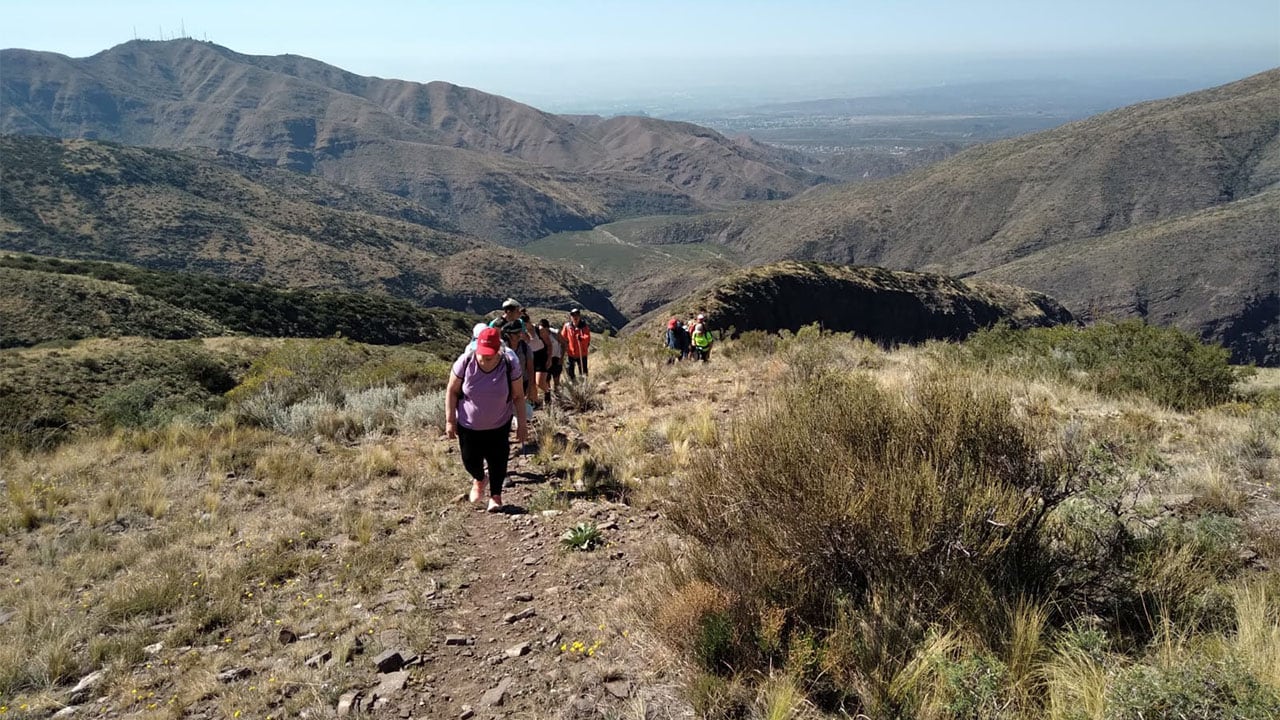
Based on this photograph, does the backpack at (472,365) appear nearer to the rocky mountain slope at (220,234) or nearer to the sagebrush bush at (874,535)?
the sagebrush bush at (874,535)

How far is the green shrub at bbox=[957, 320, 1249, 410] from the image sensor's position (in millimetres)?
7383

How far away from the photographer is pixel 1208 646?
2434 mm

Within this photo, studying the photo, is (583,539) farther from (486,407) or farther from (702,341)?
(702,341)

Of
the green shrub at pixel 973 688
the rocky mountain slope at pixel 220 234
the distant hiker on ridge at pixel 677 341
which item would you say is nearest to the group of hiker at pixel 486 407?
the green shrub at pixel 973 688

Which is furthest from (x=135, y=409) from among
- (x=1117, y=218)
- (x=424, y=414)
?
(x=1117, y=218)

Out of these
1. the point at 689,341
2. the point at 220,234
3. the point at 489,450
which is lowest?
the point at 689,341

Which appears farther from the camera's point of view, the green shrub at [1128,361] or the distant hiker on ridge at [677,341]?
the distant hiker on ridge at [677,341]

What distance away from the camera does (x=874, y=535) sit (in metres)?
2.82

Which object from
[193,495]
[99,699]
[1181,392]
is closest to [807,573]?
[99,699]

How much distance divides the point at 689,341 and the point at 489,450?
7.81 m

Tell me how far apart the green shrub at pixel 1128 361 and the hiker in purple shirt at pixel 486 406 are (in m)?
6.71

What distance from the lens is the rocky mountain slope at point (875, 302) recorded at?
44594 millimetres

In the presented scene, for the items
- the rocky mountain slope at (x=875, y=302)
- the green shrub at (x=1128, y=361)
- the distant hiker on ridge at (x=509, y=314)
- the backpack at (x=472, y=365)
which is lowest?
the rocky mountain slope at (x=875, y=302)

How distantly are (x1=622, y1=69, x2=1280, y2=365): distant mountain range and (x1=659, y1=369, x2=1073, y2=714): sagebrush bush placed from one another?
6680 centimetres
